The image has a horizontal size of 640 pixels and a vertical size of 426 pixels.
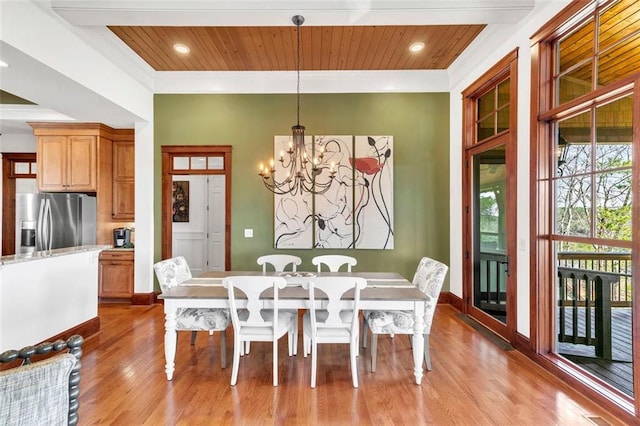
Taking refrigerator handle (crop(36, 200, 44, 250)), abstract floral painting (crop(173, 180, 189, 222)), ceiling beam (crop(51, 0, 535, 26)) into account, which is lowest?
refrigerator handle (crop(36, 200, 44, 250))

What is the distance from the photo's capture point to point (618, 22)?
86.7 inches

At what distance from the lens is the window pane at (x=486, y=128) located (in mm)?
3744

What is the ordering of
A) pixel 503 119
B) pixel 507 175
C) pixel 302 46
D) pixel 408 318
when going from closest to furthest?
pixel 408 318
pixel 507 175
pixel 503 119
pixel 302 46

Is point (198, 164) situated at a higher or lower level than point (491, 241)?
higher

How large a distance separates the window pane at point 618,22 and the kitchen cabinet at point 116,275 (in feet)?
18.4

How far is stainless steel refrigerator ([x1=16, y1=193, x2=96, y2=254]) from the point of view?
428 centimetres

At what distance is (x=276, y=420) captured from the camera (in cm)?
202

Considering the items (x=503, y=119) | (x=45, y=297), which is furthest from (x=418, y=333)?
(x=45, y=297)

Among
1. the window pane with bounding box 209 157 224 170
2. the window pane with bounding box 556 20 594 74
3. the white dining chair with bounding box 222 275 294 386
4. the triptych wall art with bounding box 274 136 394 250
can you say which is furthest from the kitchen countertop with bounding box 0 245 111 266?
the window pane with bounding box 556 20 594 74

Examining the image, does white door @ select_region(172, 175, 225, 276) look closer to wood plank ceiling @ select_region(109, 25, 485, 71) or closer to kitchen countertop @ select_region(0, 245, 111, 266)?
wood plank ceiling @ select_region(109, 25, 485, 71)

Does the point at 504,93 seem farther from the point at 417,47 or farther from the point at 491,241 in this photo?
the point at 491,241

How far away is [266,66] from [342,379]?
385 cm

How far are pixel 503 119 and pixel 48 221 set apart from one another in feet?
19.6

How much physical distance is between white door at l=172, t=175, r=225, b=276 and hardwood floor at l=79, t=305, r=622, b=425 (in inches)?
133
